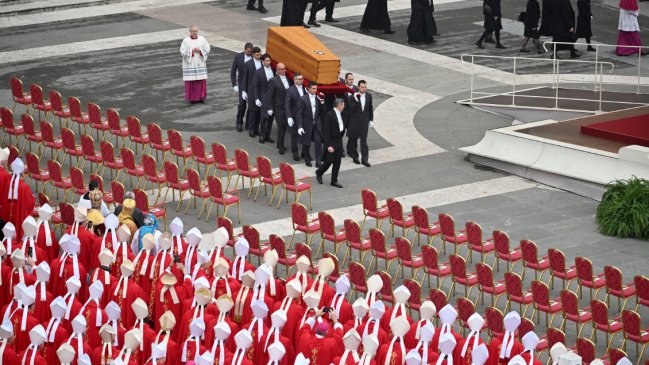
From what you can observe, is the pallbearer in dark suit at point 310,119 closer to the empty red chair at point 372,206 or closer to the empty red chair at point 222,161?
the empty red chair at point 222,161

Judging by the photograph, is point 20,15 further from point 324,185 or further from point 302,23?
point 324,185

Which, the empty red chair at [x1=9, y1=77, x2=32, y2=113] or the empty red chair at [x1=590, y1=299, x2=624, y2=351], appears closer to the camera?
the empty red chair at [x1=590, y1=299, x2=624, y2=351]

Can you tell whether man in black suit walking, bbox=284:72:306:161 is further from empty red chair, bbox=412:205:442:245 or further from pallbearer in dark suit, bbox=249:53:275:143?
empty red chair, bbox=412:205:442:245

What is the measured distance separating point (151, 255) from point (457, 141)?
10043 millimetres

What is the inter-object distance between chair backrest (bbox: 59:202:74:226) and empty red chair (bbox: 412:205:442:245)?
4.79 m

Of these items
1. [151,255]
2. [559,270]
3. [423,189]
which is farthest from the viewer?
[423,189]

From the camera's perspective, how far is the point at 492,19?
3256 cm

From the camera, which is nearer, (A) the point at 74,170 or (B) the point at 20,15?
(A) the point at 74,170

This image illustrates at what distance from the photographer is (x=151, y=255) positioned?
17.7 meters

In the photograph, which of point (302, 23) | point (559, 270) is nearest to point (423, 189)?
point (559, 270)

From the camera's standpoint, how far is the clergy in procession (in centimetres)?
2802

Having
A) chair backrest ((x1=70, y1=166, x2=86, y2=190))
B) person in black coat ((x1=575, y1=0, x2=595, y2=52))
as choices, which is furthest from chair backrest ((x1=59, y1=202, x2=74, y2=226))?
person in black coat ((x1=575, y1=0, x2=595, y2=52))

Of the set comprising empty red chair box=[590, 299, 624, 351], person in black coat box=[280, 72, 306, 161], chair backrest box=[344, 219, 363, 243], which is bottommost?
empty red chair box=[590, 299, 624, 351]

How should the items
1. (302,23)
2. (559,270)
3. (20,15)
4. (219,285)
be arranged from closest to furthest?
(219,285)
(559,270)
(302,23)
(20,15)
